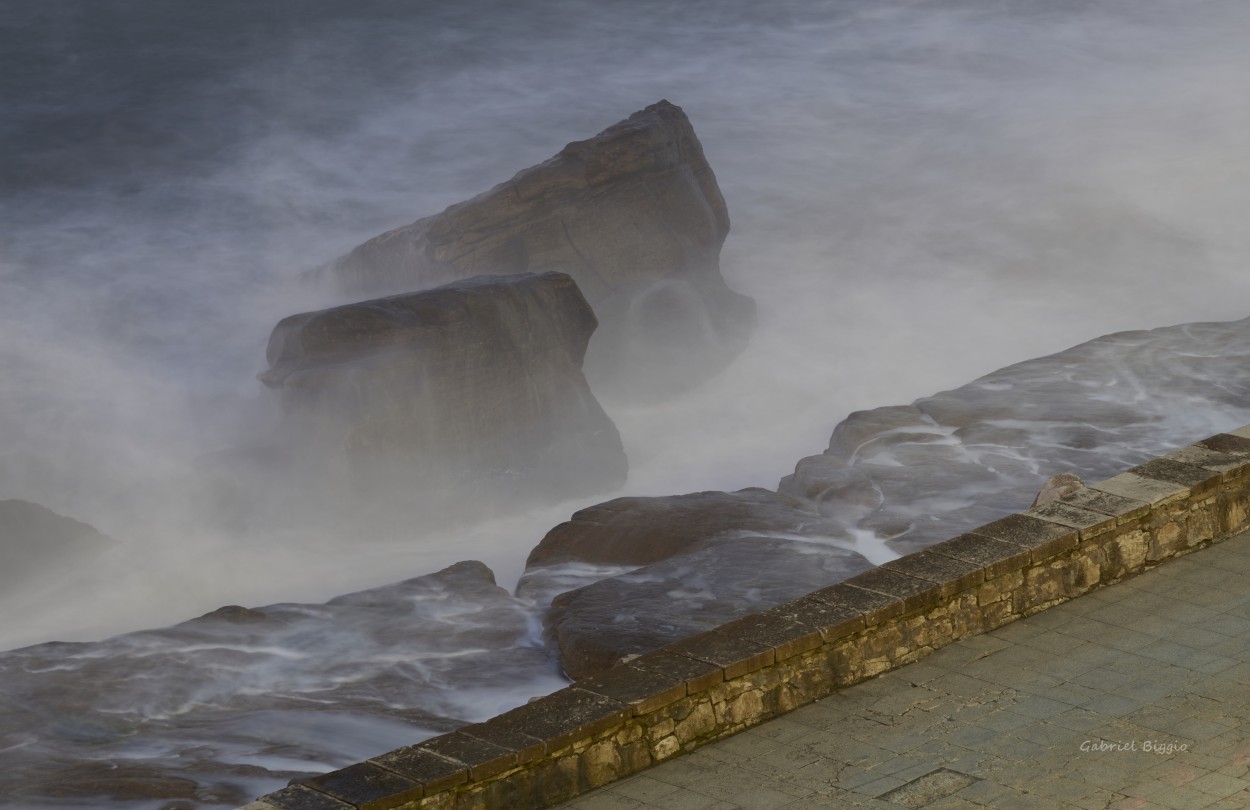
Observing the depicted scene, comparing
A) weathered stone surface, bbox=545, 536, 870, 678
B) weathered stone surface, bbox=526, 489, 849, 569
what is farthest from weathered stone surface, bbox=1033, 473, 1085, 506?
weathered stone surface, bbox=526, 489, 849, 569

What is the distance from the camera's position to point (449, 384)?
22172mm

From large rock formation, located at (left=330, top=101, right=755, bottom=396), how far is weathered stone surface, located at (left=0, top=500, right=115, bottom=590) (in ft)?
22.8

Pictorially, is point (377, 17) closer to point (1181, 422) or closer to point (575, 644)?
point (1181, 422)

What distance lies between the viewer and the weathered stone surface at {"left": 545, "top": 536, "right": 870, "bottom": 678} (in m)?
12.9

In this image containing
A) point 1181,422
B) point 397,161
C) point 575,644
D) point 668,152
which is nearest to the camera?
point 575,644

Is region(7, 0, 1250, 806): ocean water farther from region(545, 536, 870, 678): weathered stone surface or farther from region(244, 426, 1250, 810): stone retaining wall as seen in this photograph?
region(244, 426, 1250, 810): stone retaining wall

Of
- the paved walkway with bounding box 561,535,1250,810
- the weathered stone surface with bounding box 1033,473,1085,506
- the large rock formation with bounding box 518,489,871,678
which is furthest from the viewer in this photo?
the large rock formation with bounding box 518,489,871,678

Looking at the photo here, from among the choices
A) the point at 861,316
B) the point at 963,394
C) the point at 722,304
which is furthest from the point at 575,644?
the point at 861,316

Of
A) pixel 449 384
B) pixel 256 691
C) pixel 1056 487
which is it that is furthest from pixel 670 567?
pixel 449 384

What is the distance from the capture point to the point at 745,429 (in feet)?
91.4

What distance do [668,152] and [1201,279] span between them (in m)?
13.8

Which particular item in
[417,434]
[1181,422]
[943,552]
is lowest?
[943,552]

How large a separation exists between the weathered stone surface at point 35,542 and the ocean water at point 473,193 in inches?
17.5

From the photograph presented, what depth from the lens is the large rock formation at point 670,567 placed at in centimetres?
1310
